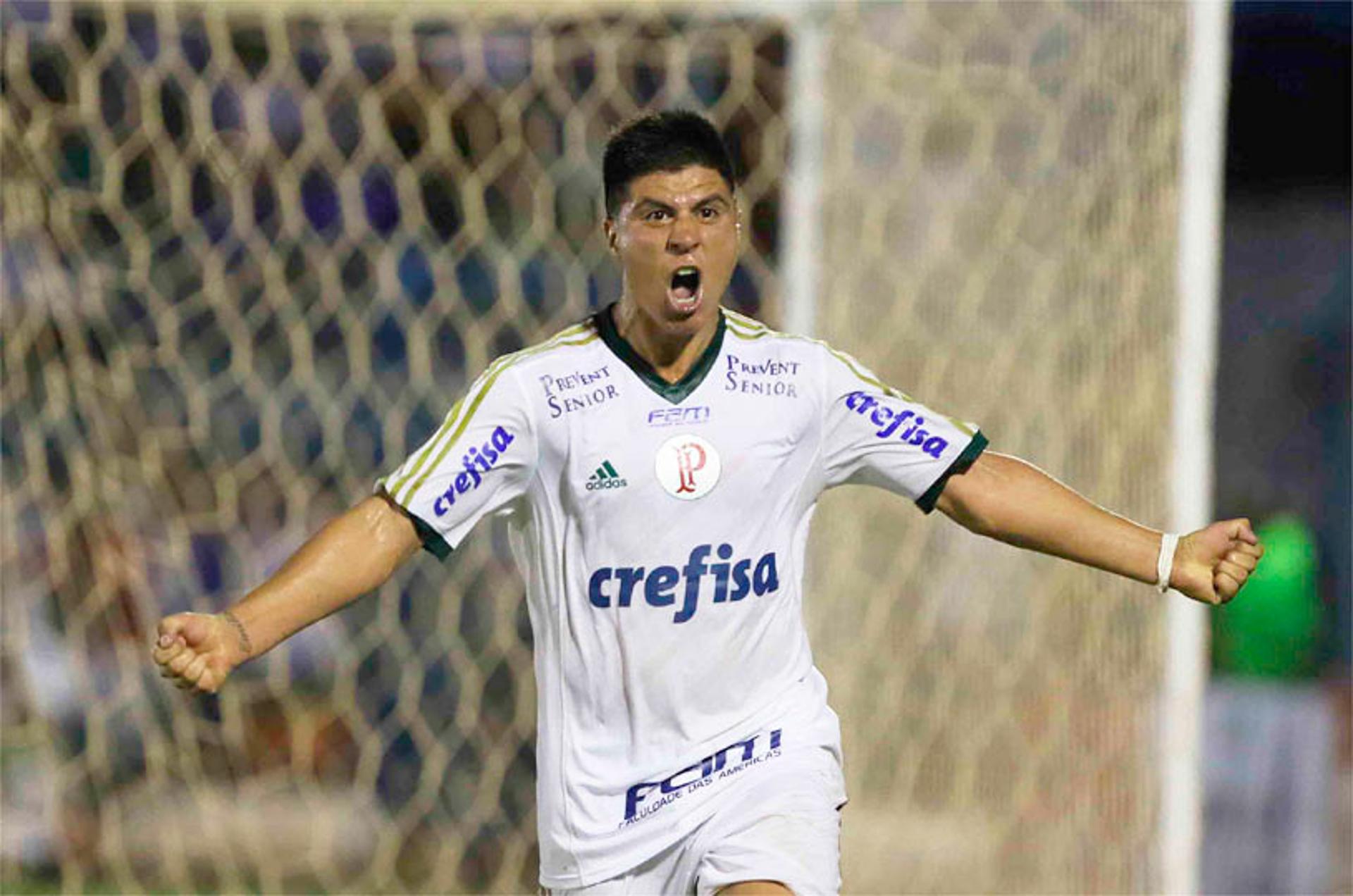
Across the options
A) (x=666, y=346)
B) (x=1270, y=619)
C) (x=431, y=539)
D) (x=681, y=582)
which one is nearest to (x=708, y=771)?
(x=681, y=582)

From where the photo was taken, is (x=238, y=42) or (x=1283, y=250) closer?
(x=238, y=42)

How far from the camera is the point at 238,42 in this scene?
7523mm

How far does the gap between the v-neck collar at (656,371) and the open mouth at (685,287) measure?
16cm

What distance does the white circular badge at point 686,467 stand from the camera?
4.21m

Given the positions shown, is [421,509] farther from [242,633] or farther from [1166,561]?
[1166,561]

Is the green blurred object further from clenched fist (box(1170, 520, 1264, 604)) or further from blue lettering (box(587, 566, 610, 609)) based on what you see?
blue lettering (box(587, 566, 610, 609))

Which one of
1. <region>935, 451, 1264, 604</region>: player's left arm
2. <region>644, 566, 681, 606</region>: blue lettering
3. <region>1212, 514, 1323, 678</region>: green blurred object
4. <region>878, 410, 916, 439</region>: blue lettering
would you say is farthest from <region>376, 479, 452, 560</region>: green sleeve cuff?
<region>1212, 514, 1323, 678</region>: green blurred object

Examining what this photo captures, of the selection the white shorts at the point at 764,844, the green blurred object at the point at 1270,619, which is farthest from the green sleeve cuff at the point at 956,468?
the green blurred object at the point at 1270,619

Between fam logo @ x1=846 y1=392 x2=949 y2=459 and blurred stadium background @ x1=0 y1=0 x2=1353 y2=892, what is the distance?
233 cm

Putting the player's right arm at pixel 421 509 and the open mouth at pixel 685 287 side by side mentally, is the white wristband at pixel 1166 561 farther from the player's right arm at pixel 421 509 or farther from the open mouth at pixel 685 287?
the player's right arm at pixel 421 509

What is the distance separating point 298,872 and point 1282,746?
347 cm

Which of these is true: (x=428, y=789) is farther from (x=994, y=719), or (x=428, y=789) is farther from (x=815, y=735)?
(x=815, y=735)

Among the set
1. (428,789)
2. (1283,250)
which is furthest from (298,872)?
(1283,250)

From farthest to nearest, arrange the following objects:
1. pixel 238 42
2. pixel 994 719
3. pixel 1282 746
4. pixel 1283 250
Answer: pixel 1283 250 < pixel 1282 746 < pixel 238 42 < pixel 994 719
